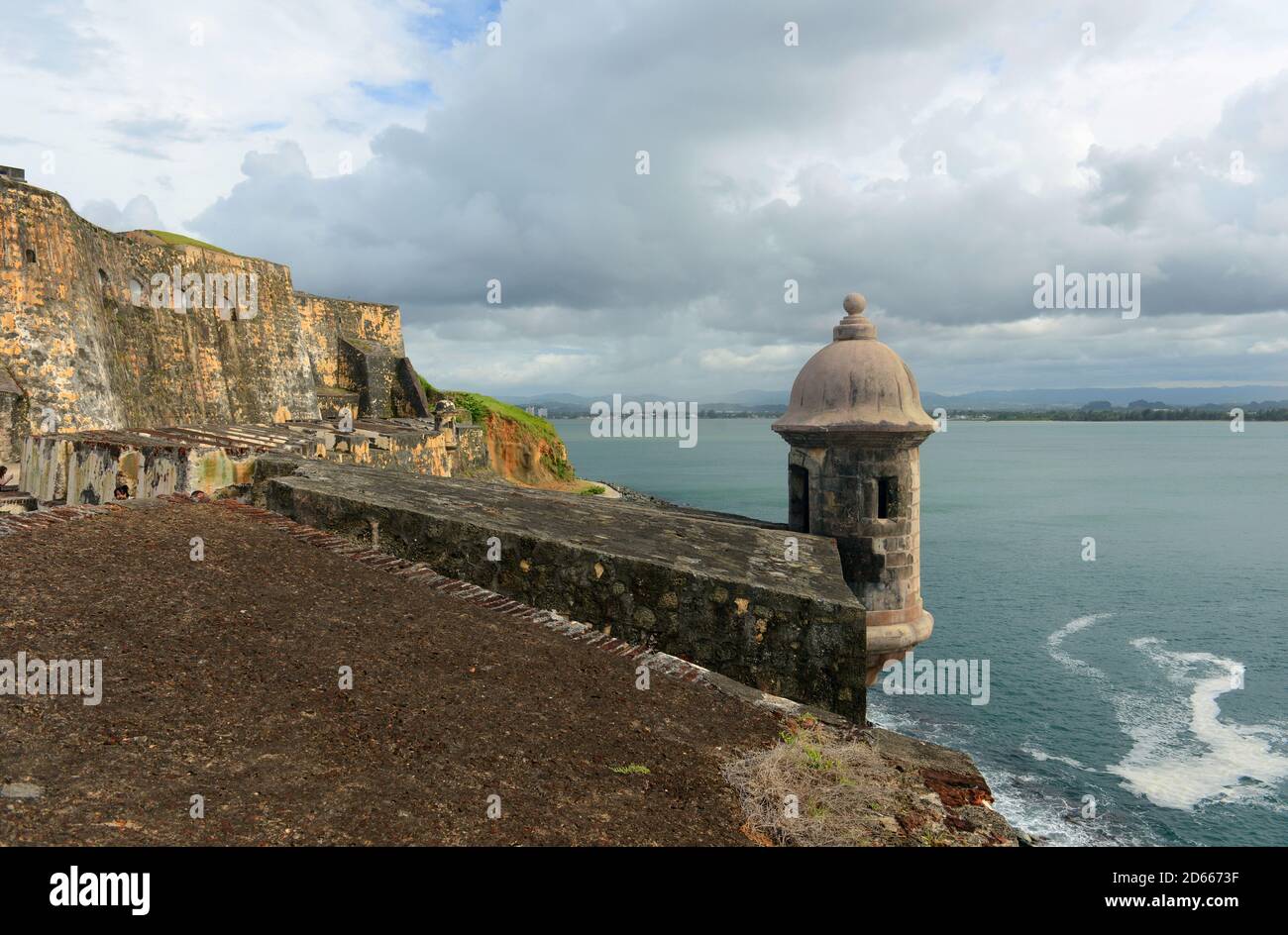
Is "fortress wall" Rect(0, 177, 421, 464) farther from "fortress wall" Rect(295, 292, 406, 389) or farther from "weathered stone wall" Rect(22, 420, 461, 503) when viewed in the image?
"fortress wall" Rect(295, 292, 406, 389)

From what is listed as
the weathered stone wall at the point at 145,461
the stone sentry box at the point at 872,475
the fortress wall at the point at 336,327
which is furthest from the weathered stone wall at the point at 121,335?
the stone sentry box at the point at 872,475

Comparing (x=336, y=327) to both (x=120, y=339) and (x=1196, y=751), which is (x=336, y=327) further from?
(x=1196, y=751)

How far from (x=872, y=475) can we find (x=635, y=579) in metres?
5.06

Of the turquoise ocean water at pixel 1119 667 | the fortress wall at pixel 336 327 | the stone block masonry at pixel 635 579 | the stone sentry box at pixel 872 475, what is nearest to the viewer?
the stone block masonry at pixel 635 579

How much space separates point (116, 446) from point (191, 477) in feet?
4.97

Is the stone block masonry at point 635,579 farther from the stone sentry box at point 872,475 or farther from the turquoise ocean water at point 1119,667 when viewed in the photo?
the turquoise ocean water at point 1119,667

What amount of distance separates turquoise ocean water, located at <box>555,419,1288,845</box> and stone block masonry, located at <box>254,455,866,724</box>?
14.2m

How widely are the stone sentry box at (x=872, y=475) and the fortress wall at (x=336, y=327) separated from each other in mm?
27806

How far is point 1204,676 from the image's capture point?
28.0 m

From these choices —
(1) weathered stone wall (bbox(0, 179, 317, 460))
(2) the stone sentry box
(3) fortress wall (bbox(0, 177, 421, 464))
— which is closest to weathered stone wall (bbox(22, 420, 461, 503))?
(3) fortress wall (bbox(0, 177, 421, 464))

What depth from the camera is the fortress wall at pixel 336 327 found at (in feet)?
114

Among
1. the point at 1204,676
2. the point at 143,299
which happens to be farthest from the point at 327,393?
the point at 1204,676

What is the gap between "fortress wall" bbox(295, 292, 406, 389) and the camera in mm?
34688

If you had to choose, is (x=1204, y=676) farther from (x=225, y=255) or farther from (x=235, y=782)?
(x=225, y=255)
